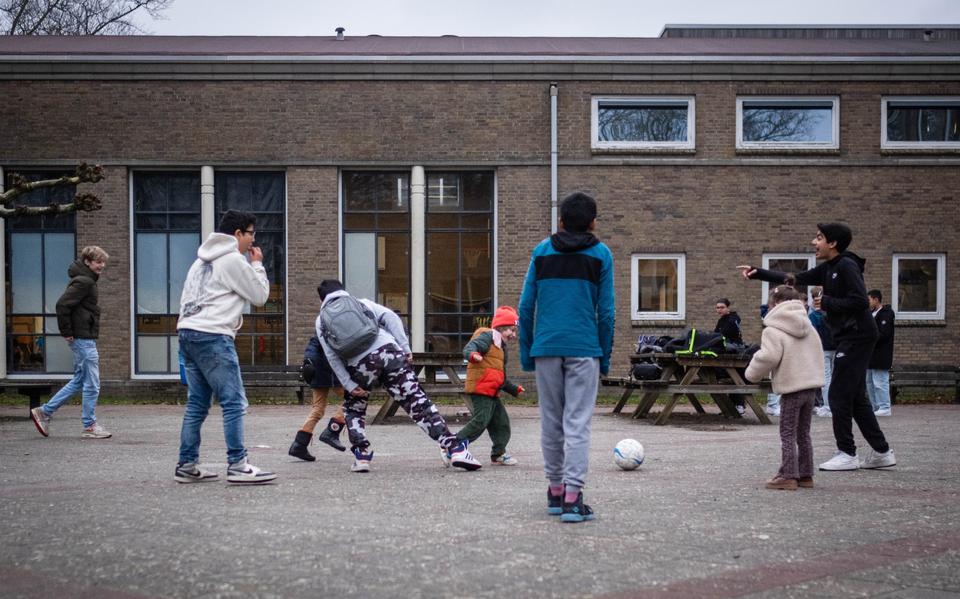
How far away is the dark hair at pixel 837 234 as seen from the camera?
324 inches

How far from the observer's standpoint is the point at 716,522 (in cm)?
600

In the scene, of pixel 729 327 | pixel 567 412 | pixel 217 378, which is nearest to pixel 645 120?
pixel 729 327

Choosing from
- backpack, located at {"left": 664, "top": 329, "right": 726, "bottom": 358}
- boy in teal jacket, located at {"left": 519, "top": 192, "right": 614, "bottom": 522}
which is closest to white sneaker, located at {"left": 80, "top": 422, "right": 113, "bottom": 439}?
boy in teal jacket, located at {"left": 519, "top": 192, "right": 614, "bottom": 522}

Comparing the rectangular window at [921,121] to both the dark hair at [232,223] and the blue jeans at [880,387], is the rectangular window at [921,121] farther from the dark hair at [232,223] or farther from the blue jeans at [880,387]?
the dark hair at [232,223]

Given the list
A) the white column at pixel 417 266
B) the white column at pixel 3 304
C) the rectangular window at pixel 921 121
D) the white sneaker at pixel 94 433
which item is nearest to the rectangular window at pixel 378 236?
the white column at pixel 417 266

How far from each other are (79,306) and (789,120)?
47.7 feet

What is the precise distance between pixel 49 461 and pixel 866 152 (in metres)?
16.6

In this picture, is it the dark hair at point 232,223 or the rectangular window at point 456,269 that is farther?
the rectangular window at point 456,269

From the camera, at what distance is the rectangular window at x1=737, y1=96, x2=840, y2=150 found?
2067 cm

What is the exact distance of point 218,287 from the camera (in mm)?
7520

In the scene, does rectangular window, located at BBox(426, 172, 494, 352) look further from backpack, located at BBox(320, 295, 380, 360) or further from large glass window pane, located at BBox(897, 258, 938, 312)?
backpack, located at BBox(320, 295, 380, 360)

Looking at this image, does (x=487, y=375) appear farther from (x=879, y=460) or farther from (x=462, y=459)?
(x=879, y=460)

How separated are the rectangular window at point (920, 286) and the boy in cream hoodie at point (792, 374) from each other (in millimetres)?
14156

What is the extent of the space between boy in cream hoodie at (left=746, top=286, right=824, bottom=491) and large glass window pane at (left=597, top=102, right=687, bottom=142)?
1312 cm
